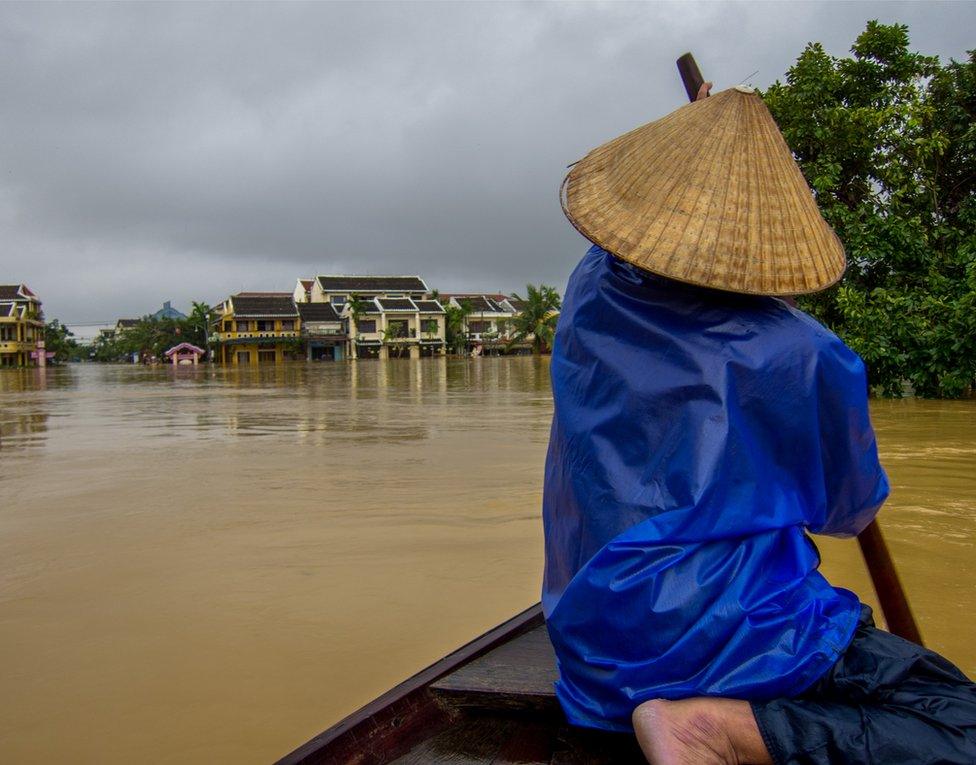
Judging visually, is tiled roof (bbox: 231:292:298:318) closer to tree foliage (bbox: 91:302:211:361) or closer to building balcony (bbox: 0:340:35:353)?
tree foliage (bbox: 91:302:211:361)

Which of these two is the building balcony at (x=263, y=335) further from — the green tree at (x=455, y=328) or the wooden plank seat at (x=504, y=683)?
the wooden plank seat at (x=504, y=683)

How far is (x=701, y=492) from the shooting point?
1.13m

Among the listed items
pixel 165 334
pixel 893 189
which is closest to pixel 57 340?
pixel 165 334

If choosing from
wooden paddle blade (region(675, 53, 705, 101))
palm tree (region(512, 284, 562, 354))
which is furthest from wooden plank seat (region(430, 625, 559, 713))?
palm tree (region(512, 284, 562, 354))

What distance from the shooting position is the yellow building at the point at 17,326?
42.8 m

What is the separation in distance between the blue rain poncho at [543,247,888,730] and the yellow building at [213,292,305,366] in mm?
44886

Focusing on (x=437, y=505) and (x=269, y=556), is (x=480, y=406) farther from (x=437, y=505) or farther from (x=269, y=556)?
(x=269, y=556)

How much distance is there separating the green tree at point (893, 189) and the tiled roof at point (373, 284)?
A: 138ft

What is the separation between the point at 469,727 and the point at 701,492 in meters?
0.76

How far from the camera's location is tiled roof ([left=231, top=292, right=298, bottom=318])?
150ft

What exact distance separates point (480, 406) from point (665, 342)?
34.9 feet

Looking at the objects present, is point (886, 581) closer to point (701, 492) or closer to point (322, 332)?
point (701, 492)

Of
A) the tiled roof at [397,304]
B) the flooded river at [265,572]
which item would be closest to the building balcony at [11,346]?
the tiled roof at [397,304]

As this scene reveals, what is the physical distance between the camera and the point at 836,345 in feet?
3.94
